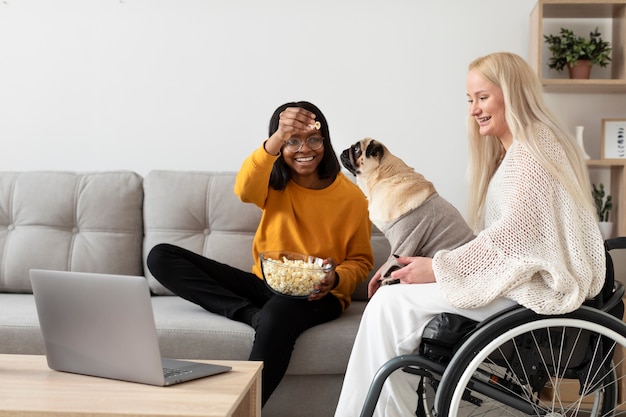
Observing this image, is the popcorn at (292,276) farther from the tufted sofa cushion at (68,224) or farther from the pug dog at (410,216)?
the tufted sofa cushion at (68,224)

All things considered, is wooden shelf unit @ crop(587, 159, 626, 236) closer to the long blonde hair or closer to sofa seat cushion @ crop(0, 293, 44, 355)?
the long blonde hair

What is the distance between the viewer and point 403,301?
1.84 meters

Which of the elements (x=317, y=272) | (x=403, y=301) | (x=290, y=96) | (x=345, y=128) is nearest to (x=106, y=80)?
(x=290, y=96)

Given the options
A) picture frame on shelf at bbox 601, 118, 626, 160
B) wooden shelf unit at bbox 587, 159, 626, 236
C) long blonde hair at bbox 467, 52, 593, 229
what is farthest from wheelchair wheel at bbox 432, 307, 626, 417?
picture frame on shelf at bbox 601, 118, 626, 160

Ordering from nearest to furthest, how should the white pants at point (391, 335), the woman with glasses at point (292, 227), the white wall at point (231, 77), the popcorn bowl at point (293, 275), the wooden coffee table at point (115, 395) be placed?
the wooden coffee table at point (115, 395), the white pants at point (391, 335), the popcorn bowl at point (293, 275), the woman with glasses at point (292, 227), the white wall at point (231, 77)

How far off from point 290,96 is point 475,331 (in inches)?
68.6

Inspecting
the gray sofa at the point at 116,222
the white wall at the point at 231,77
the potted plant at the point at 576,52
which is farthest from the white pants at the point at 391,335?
the potted plant at the point at 576,52

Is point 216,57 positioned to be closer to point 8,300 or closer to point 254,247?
point 254,247

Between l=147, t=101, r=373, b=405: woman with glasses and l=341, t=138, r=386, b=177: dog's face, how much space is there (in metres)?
0.20

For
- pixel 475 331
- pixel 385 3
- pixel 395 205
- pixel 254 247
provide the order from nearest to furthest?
pixel 475 331 → pixel 395 205 → pixel 254 247 → pixel 385 3

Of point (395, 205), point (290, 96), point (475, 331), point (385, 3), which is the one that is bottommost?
point (475, 331)

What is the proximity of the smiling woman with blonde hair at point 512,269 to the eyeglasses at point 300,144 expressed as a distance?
731mm

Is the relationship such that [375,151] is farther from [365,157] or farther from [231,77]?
[231,77]

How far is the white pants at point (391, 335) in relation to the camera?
1825 millimetres
